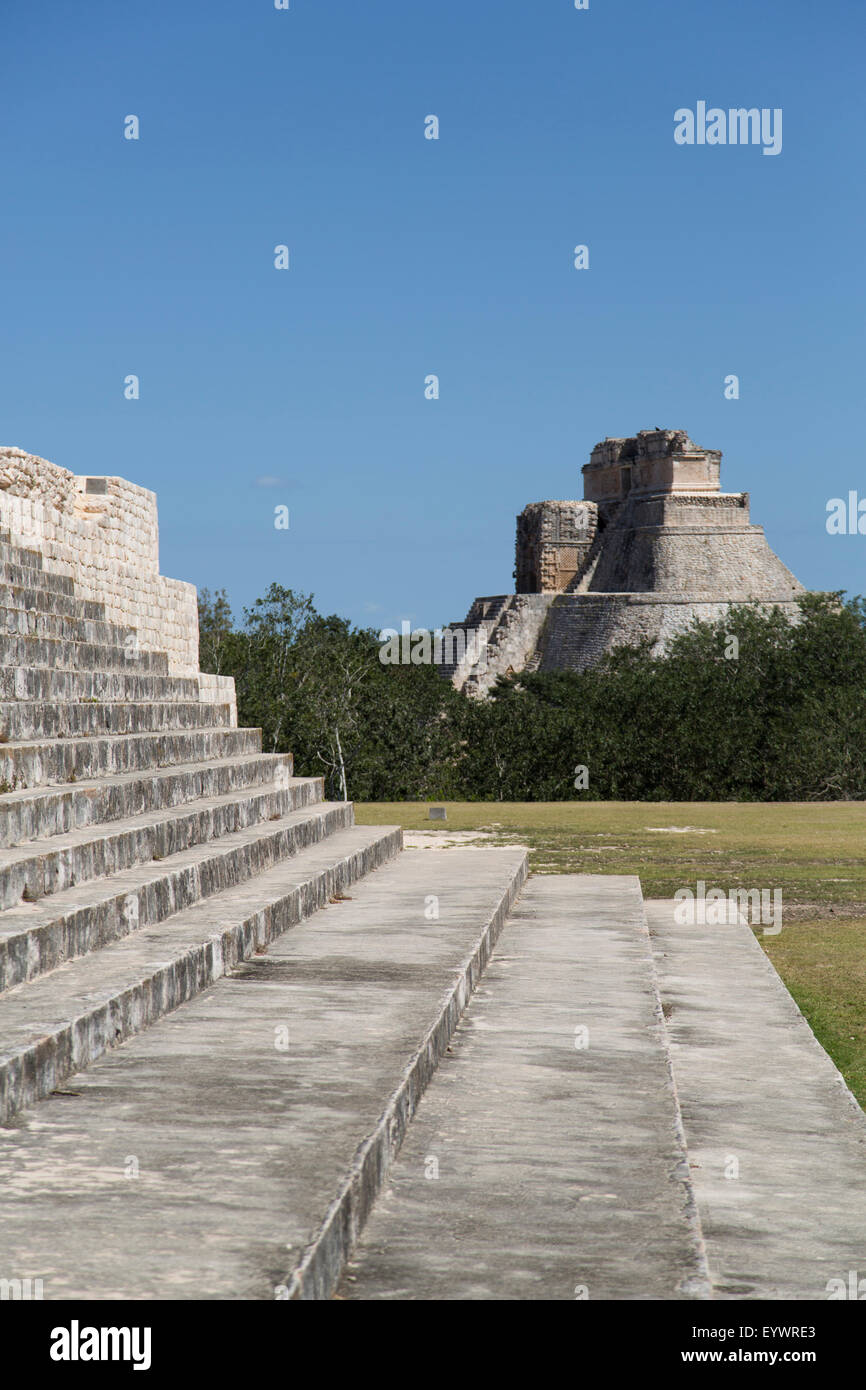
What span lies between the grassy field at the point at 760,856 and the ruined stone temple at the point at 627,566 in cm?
4201

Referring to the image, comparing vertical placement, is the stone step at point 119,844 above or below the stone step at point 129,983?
above

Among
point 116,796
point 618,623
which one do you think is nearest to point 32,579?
point 116,796

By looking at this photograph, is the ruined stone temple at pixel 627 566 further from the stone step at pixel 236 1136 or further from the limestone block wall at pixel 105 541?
the stone step at pixel 236 1136

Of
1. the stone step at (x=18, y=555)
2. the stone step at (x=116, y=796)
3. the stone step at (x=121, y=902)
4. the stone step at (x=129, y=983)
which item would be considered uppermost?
the stone step at (x=18, y=555)

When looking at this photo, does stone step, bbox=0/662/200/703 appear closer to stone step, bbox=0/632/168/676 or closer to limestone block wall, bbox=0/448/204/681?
stone step, bbox=0/632/168/676

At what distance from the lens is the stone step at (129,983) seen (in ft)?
9.89

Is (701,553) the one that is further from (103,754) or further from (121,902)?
(121,902)

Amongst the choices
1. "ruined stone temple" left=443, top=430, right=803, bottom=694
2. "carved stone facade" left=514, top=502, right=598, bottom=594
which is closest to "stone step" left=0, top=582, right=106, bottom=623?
"ruined stone temple" left=443, top=430, right=803, bottom=694

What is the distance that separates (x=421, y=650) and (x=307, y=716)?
2484 cm

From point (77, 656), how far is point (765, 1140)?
5049 mm

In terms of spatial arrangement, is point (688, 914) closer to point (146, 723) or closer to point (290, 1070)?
point (146, 723)

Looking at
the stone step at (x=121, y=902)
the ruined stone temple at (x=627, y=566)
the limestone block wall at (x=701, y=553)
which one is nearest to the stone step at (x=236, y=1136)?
the stone step at (x=121, y=902)

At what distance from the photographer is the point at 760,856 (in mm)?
11680

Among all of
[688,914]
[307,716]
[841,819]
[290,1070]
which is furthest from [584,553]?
[290,1070]
